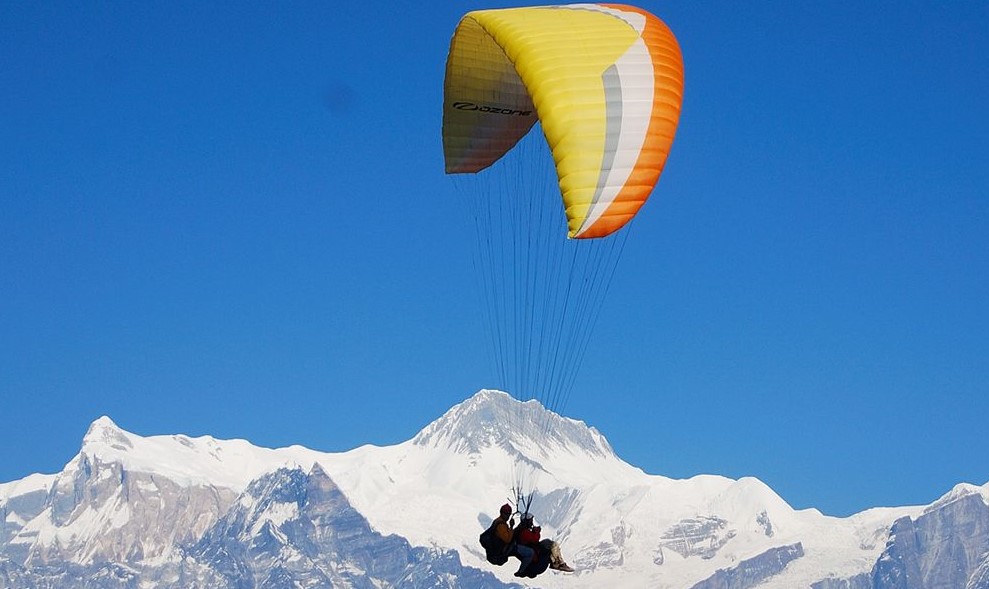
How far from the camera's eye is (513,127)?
5856 centimetres

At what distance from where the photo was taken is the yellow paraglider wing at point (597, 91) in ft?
154

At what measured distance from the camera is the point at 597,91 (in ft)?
158

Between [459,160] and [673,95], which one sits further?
[459,160]

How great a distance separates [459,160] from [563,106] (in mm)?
12381

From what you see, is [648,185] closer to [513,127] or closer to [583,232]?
[583,232]

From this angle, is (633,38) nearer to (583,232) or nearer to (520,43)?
(520,43)

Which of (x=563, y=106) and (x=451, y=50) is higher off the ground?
(x=451, y=50)

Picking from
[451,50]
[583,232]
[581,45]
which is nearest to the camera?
[583,232]

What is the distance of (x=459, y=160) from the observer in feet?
194

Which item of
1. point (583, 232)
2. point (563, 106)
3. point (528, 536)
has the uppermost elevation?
point (563, 106)

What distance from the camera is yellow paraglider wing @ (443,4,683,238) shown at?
154 feet

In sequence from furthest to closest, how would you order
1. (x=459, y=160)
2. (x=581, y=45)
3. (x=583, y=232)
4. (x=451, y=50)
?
(x=459, y=160)
(x=451, y=50)
(x=581, y=45)
(x=583, y=232)

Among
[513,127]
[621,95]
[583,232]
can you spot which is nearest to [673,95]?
[621,95]

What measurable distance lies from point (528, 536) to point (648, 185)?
10.4 meters
